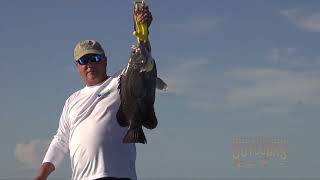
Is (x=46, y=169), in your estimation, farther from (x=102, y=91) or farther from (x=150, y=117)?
(x=150, y=117)

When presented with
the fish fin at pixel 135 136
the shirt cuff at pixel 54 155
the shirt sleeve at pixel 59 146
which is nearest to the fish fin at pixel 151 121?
the fish fin at pixel 135 136

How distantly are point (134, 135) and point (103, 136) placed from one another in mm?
906

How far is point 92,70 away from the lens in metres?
11.7

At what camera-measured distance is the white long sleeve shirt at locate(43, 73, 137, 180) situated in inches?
447

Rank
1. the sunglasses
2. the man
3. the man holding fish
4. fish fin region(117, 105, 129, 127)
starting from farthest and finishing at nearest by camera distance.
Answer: the sunglasses → the man → fish fin region(117, 105, 129, 127) → the man holding fish

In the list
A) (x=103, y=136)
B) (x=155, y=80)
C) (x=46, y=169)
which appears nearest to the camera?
(x=155, y=80)

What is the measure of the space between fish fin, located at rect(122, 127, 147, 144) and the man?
65 cm

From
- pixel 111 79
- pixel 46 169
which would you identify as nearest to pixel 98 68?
pixel 111 79

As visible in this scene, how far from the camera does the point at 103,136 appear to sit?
37.3 ft

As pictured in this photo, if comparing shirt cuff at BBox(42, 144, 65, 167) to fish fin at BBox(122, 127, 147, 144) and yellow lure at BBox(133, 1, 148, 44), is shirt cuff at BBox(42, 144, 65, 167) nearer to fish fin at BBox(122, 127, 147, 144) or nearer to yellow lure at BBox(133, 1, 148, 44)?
fish fin at BBox(122, 127, 147, 144)

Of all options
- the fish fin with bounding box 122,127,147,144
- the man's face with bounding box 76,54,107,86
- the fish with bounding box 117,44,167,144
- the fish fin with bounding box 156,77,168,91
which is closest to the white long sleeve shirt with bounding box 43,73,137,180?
the man's face with bounding box 76,54,107,86

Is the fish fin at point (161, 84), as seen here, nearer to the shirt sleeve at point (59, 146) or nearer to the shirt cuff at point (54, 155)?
the shirt sleeve at point (59, 146)

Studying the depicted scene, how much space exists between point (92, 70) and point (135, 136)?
1675 millimetres

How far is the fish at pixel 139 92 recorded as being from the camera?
1027 centimetres
